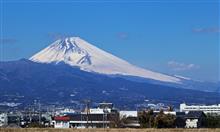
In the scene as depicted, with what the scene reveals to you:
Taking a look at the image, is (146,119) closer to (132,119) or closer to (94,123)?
(132,119)

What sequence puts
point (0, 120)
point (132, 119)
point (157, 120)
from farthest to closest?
point (0, 120) → point (132, 119) → point (157, 120)

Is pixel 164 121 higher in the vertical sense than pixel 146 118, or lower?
lower

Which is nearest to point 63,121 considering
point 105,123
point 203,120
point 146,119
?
point 105,123

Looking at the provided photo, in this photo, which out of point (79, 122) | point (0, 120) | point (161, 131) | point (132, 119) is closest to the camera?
point (161, 131)

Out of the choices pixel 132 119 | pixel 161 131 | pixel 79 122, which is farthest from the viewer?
pixel 79 122

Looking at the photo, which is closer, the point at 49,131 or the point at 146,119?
the point at 49,131

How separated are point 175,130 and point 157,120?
3245cm

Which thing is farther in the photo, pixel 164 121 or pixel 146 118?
pixel 146 118

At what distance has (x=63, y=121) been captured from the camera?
90875 millimetres

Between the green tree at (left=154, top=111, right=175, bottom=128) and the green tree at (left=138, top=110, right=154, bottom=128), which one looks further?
the green tree at (left=138, top=110, right=154, bottom=128)

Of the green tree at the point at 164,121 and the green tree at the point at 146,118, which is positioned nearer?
the green tree at the point at 164,121

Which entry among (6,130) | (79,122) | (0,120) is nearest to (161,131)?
(6,130)

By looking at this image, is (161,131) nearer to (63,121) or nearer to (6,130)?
(6,130)

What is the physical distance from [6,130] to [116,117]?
6085 centimetres
